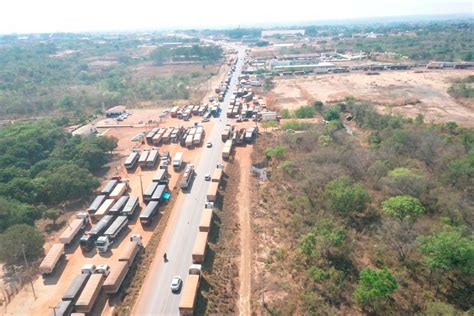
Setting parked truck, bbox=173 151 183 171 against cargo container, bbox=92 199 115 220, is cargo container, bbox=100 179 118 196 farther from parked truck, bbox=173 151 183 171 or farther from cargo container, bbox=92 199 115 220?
parked truck, bbox=173 151 183 171

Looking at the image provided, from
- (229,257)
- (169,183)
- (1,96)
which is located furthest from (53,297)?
(1,96)

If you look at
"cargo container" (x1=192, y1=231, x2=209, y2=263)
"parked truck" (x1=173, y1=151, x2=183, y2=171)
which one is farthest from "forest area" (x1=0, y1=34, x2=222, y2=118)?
"cargo container" (x1=192, y1=231, x2=209, y2=263)

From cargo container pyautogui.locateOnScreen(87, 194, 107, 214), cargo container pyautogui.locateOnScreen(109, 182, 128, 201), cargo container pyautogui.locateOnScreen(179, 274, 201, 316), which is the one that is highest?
cargo container pyautogui.locateOnScreen(109, 182, 128, 201)

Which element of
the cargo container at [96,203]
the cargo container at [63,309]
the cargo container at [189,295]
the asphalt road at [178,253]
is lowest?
the asphalt road at [178,253]

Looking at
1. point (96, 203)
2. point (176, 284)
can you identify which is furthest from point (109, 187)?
point (176, 284)

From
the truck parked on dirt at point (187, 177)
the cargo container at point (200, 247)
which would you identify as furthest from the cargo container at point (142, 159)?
the cargo container at point (200, 247)

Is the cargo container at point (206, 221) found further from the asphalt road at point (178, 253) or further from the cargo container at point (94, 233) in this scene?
the cargo container at point (94, 233)

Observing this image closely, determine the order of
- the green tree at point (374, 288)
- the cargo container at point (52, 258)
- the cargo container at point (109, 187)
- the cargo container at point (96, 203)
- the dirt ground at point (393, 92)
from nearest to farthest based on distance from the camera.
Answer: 1. the green tree at point (374, 288)
2. the cargo container at point (52, 258)
3. the cargo container at point (96, 203)
4. the cargo container at point (109, 187)
5. the dirt ground at point (393, 92)
